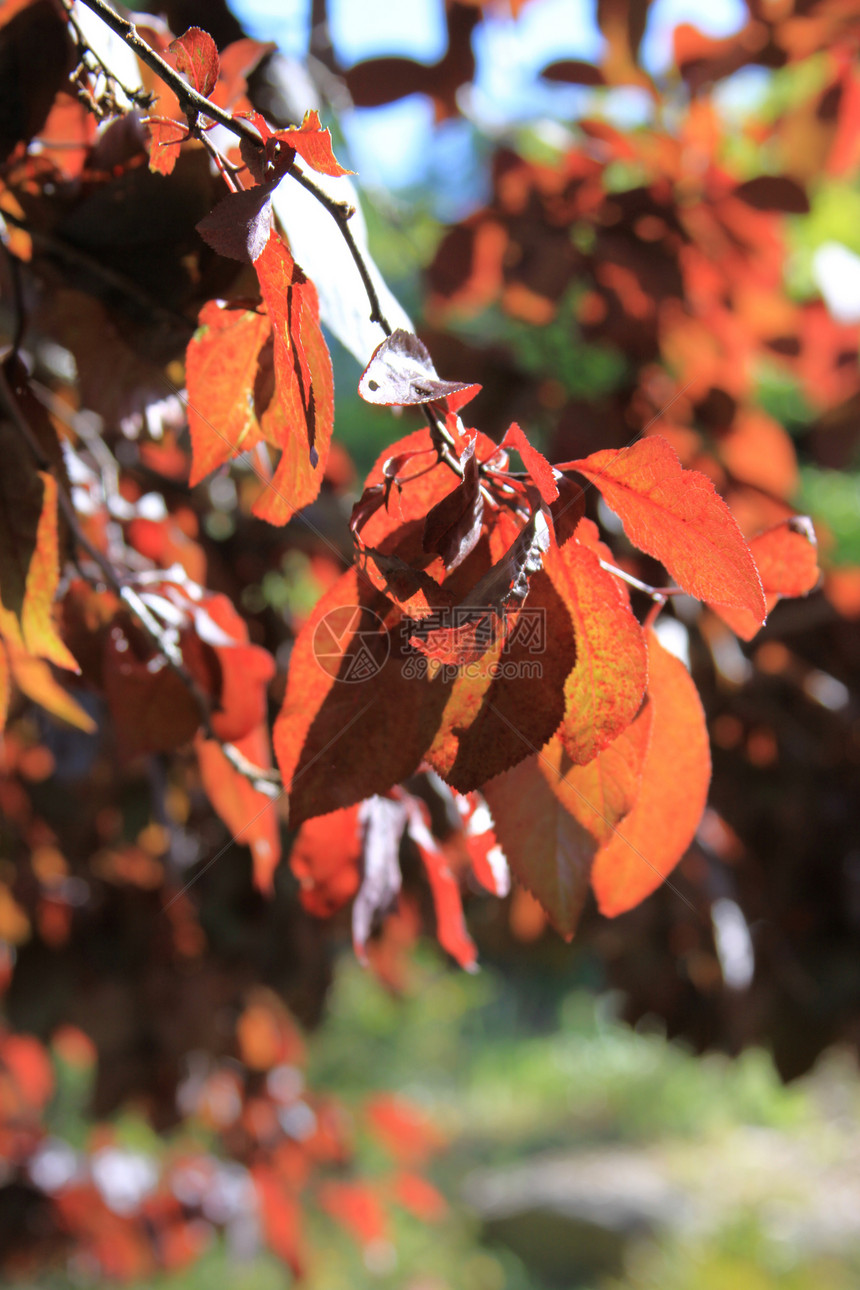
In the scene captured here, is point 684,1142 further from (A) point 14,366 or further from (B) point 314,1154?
(A) point 14,366

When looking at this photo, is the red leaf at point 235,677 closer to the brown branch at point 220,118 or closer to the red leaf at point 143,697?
the red leaf at point 143,697

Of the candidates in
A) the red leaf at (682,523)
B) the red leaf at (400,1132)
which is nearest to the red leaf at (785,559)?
the red leaf at (682,523)

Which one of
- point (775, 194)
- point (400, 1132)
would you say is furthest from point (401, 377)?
point (400, 1132)

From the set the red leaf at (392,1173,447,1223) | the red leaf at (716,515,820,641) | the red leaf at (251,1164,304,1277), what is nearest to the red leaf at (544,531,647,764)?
the red leaf at (716,515,820,641)

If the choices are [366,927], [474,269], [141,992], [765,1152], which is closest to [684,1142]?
[765,1152]

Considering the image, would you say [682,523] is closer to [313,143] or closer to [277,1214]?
[313,143]

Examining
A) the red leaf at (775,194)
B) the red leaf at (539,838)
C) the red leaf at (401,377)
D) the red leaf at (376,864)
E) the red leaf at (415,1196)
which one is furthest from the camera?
the red leaf at (415,1196)
